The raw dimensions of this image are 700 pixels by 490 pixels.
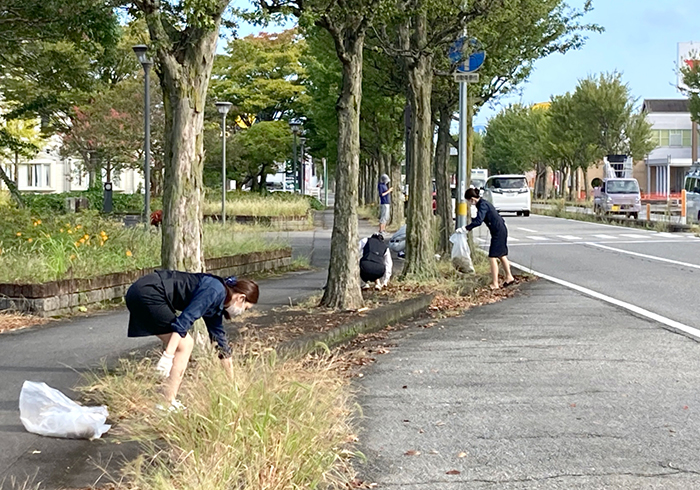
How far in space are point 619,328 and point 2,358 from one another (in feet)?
Result: 20.9

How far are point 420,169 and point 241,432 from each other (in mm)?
10017

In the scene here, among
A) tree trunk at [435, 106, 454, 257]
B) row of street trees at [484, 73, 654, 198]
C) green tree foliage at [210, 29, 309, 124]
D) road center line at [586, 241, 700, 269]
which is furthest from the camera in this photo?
row of street trees at [484, 73, 654, 198]

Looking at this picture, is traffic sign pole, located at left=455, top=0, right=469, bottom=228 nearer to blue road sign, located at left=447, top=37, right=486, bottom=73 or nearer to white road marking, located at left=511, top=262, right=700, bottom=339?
blue road sign, located at left=447, top=37, right=486, bottom=73

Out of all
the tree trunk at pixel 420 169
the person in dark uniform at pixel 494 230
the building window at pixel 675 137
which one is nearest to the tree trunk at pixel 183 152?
the tree trunk at pixel 420 169

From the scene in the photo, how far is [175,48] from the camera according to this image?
787 cm

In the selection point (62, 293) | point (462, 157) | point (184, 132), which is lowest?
point (62, 293)

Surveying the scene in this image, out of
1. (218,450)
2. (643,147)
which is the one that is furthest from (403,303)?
(643,147)

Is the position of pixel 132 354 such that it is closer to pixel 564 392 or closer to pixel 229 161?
pixel 564 392

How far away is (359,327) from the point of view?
10.6 m

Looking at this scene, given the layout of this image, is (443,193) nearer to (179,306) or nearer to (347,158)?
(347,158)

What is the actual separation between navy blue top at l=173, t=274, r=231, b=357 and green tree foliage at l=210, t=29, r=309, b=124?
4368 cm

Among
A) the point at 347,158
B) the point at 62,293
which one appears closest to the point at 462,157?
the point at 347,158

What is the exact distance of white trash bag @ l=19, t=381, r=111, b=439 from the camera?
5.94 m

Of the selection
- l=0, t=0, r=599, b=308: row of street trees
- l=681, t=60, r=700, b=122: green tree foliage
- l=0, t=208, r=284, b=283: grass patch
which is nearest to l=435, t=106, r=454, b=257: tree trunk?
l=0, t=0, r=599, b=308: row of street trees
